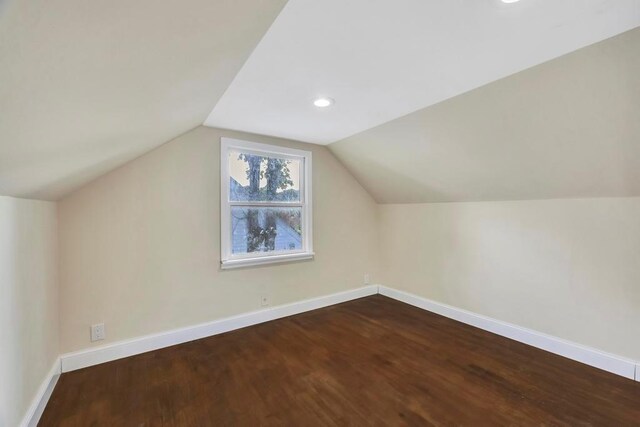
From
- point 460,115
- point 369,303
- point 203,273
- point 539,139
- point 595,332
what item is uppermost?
point 460,115

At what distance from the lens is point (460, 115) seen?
2.27m

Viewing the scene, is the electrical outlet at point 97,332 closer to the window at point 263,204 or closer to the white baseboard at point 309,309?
the white baseboard at point 309,309

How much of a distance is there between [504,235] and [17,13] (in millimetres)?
3431

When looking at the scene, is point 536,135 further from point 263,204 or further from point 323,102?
point 263,204

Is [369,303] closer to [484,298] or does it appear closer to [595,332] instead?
[484,298]

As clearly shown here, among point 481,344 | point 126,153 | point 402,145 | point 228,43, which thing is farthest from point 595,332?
point 126,153

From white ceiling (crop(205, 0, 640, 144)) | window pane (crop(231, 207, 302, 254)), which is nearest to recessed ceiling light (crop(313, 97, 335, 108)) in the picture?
white ceiling (crop(205, 0, 640, 144))

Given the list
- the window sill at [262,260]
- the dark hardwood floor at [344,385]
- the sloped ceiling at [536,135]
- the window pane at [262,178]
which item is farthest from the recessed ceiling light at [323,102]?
the dark hardwood floor at [344,385]

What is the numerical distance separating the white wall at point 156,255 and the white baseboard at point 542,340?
1653 mm

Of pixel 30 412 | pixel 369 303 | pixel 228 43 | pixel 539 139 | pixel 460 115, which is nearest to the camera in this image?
pixel 228 43

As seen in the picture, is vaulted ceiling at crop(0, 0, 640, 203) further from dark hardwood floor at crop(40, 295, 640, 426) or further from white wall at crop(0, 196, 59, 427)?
dark hardwood floor at crop(40, 295, 640, 426)

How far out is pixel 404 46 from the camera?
1540 mm

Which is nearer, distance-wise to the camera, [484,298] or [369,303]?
[484,298]

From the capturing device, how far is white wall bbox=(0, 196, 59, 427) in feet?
4.72
